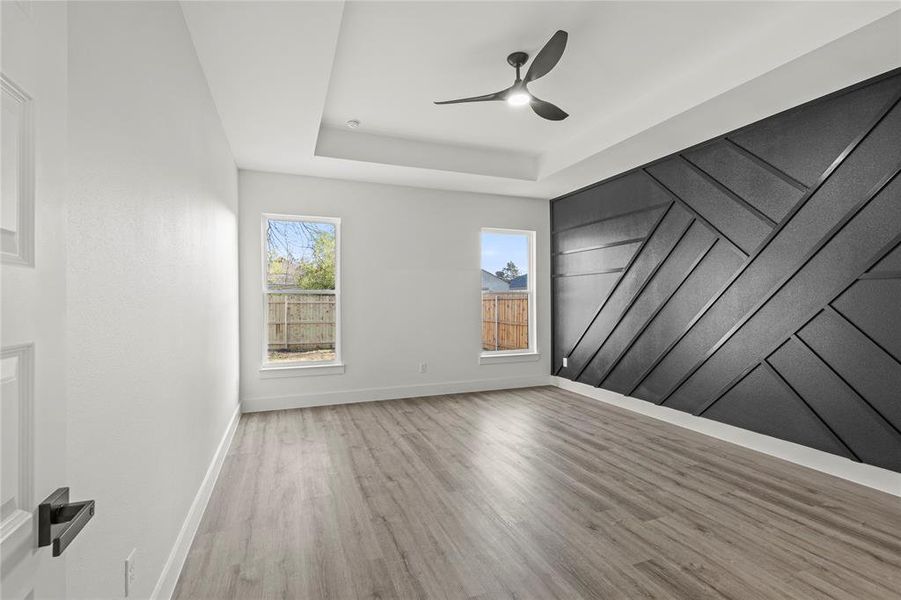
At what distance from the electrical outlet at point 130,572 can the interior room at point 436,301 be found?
0.02 metres

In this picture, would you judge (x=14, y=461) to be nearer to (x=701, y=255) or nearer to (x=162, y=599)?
(x=162, y=599)

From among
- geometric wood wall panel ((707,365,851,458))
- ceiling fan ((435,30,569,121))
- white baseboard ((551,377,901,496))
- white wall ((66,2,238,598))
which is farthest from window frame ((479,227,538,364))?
white wall ((66,2,238,598))

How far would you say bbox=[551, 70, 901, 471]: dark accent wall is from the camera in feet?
9.02

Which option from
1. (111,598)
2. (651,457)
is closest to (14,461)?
(111,598)

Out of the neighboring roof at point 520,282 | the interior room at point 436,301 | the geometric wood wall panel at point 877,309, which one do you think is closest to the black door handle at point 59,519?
the interior room at point 436,301

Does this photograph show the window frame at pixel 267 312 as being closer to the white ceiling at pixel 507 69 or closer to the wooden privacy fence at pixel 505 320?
the white ceiling at pixel 507 69

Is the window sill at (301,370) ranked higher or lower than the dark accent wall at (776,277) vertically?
lower

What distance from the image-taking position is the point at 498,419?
440cm

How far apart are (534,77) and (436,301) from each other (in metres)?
3.16

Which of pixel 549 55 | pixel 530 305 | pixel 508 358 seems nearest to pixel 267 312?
pixel 508 358

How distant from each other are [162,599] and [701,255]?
441 cm

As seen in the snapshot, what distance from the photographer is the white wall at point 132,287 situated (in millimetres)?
1144

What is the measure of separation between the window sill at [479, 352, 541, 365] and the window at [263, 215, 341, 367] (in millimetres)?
1930

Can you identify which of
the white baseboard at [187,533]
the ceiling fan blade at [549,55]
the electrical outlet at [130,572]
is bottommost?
the white baseboard at [187,533]
